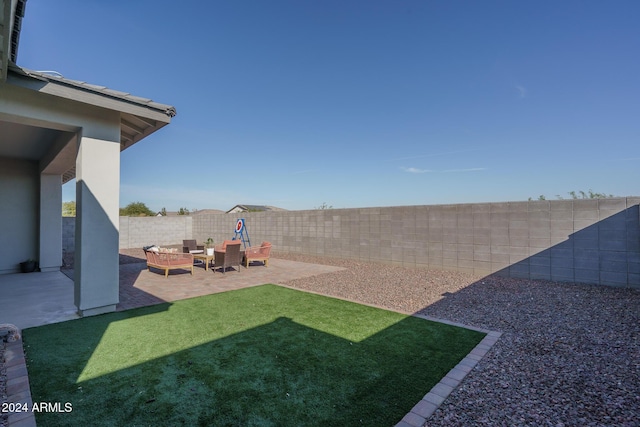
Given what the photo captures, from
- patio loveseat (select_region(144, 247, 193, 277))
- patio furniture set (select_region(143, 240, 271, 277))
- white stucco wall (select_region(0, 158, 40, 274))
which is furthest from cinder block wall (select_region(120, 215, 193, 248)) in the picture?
patio loveseat (select_region(144, 247, 193, 277))

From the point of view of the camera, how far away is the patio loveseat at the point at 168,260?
28.6ft

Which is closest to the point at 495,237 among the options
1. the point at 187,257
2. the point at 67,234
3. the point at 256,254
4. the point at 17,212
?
the point at 256,254

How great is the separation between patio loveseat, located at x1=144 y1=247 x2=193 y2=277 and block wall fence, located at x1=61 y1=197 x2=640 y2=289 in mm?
6093

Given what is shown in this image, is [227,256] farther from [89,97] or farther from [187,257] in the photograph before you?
[89,97]

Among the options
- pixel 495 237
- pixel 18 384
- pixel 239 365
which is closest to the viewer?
pixel 18 384

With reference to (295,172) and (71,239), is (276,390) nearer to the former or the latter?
(71,239)

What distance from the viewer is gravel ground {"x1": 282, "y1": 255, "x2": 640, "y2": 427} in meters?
2.50

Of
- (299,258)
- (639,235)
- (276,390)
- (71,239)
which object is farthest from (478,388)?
(71,239)

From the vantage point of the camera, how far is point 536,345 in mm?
3932

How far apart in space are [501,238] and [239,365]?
27.1 feet

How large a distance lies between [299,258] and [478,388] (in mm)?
10507

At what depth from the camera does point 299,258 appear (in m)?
13.1

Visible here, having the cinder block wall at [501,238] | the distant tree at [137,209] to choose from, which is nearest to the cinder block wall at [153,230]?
the cinder block wall at [501,238]

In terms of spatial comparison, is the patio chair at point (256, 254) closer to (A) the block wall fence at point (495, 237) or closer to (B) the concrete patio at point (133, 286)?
(B) the concrete patio at point (133, 286)
